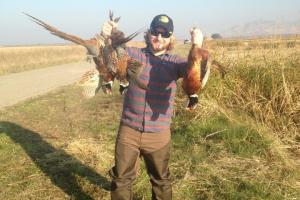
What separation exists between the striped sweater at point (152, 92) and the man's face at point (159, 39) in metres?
0.10

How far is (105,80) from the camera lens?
3822 mm

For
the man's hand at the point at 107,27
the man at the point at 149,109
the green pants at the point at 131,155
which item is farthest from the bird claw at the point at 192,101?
the man's hand at the point at 107,27

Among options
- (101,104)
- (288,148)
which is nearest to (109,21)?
(288,148)

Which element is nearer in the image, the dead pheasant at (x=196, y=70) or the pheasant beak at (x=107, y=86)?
the dead pheasant at (x=196, y=70)

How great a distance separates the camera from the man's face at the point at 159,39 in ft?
13.1

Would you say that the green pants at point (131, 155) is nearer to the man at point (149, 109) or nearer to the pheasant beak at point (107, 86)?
the man at point (149, 109)

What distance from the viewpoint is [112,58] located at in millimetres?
3701

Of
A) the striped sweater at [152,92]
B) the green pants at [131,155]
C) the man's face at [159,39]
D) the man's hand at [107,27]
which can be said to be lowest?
the green pants at [131,155]

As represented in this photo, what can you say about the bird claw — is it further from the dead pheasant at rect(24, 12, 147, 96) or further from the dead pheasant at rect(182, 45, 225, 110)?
the dead pheasant at rect(24, 12, 147, 96)

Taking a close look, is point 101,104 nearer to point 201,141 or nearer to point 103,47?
point 201,141

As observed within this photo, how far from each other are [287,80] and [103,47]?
5313mm

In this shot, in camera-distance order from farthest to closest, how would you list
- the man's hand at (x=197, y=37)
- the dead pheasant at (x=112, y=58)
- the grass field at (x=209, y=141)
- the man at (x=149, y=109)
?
the grass field at (x=209, y=141)
the man at (x=149, y=109)
the dead pheasant at (x=112, y=58)
the man's hand at (x=197, y=37)

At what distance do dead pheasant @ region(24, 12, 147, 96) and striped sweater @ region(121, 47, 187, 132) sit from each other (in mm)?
297

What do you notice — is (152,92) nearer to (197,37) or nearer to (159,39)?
(159,39)
